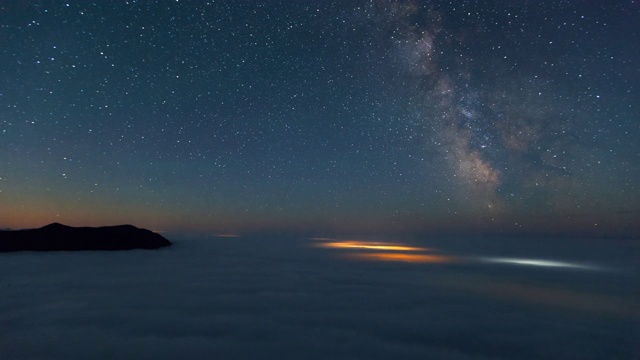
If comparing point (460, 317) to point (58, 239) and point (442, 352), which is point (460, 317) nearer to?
point (442, 352)

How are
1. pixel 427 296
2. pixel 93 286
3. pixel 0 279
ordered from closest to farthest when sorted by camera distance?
pixel 427 296
pixel 93 286
pixel 0 279

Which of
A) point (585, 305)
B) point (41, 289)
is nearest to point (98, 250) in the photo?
point (41, 289)

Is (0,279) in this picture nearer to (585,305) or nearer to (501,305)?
(501,305)

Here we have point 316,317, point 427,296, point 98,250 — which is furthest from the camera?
point 98,250

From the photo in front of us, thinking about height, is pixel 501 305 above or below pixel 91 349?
below

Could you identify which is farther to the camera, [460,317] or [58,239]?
[58,239]

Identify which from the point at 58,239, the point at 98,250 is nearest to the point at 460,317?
the point at 98,250
